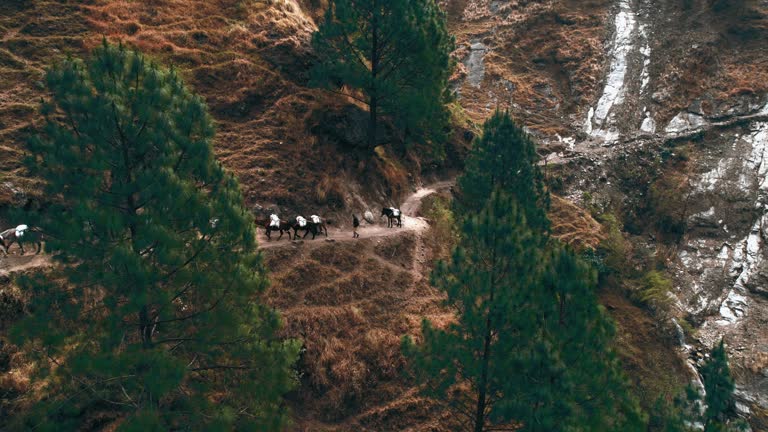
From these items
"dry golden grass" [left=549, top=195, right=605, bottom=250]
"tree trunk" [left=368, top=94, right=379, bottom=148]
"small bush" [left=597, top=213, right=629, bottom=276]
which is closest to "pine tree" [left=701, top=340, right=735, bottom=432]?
"small bush" [left=597, top=213, right=629, bottom=276]

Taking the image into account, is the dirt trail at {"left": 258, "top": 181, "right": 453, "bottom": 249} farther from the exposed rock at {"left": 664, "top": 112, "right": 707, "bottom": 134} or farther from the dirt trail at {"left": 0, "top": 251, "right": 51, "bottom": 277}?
the exposed rock at {"left": 664, "top": 112, "right": 707, "bottom": 134}

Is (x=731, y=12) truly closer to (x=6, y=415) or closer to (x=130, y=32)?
(x=130, y=32)

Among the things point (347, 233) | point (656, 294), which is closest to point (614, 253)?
point (656, 294)

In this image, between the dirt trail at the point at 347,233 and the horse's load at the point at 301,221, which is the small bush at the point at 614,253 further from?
the horse's load at the point at 301,221

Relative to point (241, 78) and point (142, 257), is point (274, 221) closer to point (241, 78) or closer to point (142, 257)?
point (142, 257)

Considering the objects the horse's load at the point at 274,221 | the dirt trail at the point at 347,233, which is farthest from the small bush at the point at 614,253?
the horse's load at the point at 274,221

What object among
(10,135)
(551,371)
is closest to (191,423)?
(551,371)
